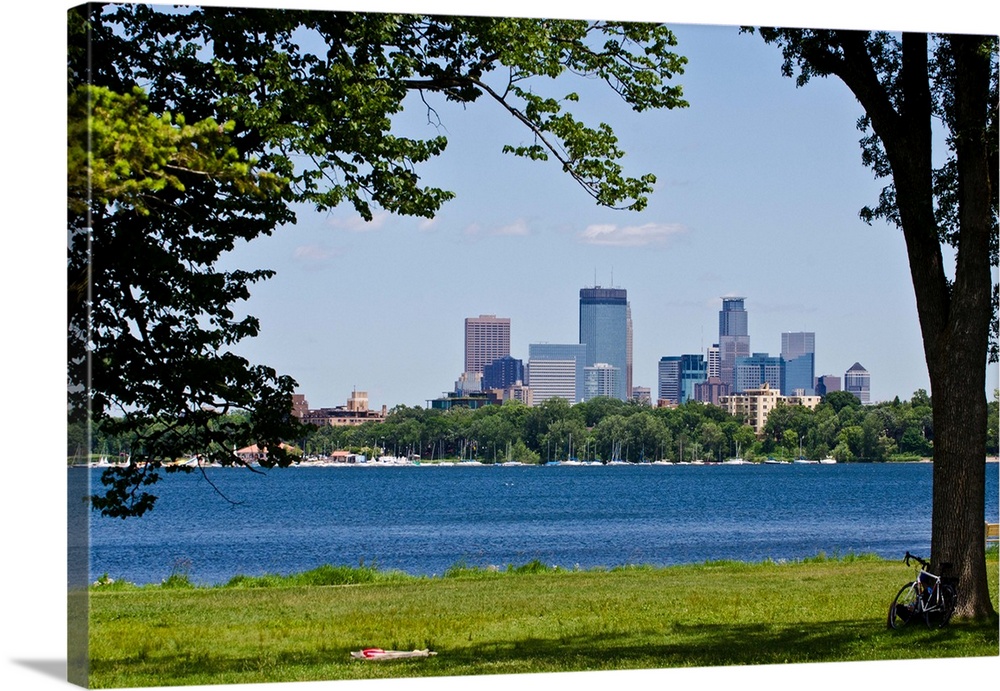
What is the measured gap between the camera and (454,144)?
10.0 metres

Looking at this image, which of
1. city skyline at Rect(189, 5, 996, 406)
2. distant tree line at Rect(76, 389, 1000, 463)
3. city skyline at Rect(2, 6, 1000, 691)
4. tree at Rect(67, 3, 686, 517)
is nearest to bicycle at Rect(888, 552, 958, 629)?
city skyline at Rect(2, 6, 1000, 691)

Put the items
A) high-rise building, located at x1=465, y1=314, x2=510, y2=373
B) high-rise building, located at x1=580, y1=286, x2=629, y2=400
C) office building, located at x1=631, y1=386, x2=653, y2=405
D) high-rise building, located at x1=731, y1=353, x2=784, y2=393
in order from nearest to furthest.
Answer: office building, located at x1=631, y1=386, x2=653, y2=405
high-rise building, located at x1=580, y1=286, x2=629, y2=400
high-rise building, located at x1=465, y1=314, x2=510, y2=373
high-rise building, located at x1=731, y1=353, x2=784, y2=393

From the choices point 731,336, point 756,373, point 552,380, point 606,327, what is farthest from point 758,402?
point 552,380

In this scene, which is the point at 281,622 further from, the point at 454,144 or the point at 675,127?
the point at 675,127

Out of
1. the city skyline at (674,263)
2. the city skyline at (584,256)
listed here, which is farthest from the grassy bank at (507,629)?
the city skyline at (674,263)

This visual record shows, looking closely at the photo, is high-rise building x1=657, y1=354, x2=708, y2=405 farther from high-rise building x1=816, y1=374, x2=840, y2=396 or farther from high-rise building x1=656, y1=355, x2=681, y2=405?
high-rise building x1=816, y1=374, x2=840, y2=396

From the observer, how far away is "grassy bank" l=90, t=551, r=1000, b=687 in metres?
8.73

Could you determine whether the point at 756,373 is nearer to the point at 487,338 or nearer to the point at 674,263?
the point at 674,263

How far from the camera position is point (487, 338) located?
1211 cm

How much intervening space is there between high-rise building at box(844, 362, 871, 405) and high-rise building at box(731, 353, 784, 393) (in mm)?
748

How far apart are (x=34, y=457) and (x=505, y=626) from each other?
3337 mm

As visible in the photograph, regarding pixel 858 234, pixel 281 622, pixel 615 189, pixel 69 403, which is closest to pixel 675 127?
pixel 858 234

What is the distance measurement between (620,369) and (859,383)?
1873mm

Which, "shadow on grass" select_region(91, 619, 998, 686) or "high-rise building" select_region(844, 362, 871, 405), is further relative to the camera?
"high-rise building" select_region(844, 362, 871, 405)
